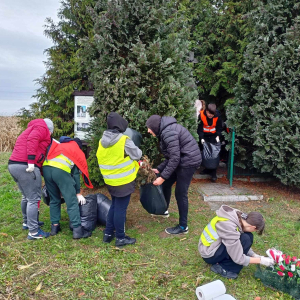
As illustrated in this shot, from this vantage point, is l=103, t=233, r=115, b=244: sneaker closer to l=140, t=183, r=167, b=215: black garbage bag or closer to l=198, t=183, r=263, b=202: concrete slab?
l=140, t=183, r=167, b=215: black garbage bag

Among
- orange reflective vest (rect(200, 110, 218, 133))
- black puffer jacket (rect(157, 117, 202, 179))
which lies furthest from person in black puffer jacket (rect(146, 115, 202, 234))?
orange reflective vest (rect(200, 110, 218, 133))

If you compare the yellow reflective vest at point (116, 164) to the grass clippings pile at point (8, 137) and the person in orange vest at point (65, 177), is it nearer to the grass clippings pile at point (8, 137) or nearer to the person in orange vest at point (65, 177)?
the person in orange vest at point (65, 177)

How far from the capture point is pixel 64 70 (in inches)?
242

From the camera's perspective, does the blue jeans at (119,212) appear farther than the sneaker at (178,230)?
No

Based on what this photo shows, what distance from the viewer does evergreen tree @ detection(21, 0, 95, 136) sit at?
613 cm

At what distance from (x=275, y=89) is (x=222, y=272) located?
3946 mm

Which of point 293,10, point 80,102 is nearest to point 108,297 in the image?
point 80,102

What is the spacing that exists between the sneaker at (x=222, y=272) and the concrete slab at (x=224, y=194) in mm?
2381

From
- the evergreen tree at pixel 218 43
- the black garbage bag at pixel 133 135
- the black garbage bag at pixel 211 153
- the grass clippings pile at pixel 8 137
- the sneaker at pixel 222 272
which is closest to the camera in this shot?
the sneaker at pixel 222 272

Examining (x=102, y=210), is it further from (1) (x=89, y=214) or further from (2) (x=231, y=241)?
(2) (x=231, y=241)

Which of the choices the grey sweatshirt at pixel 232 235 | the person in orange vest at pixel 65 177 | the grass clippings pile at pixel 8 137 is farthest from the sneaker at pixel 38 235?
the grass clippings pile at pixel 8 137

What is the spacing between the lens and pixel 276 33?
580 centimetres

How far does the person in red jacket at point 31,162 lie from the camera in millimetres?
3600

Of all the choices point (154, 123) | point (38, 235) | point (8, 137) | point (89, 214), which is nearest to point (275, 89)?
point (154, 123)
